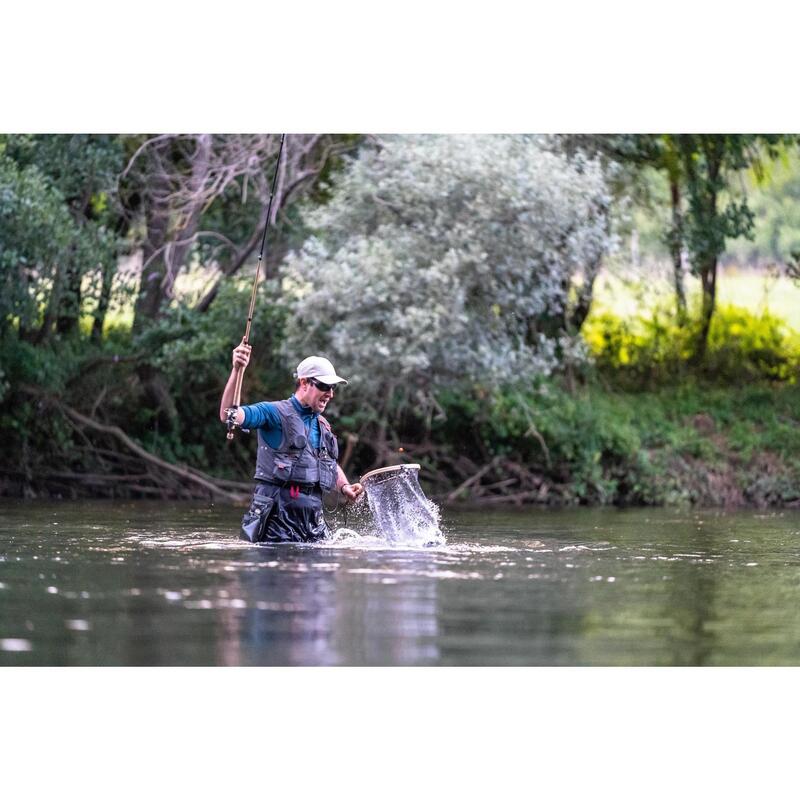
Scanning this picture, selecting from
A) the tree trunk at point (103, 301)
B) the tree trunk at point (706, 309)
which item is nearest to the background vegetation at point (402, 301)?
the tree trunk at point (103, 301)

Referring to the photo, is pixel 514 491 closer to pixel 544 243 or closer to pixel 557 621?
pixel 544 243

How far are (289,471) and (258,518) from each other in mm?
494

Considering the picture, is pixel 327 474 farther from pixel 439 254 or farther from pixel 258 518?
pixel 439 254

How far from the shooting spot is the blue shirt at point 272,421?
1001cm

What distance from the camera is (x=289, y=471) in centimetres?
1023

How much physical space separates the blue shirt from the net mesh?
52 centimetres

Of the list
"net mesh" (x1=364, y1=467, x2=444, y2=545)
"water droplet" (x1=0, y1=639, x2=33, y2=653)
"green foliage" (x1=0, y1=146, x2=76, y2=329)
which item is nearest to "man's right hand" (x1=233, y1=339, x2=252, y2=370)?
"net mesh" (x1=364, y1=467, x2=444, y2=545)

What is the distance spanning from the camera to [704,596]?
8562 millimetres

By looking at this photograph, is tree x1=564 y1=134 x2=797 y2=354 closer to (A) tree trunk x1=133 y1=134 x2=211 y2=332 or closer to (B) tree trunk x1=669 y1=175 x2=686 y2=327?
(B) tree trunk x1=669 y1=175 x2=686 y2=327

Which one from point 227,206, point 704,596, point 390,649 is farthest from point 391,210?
point 390,649

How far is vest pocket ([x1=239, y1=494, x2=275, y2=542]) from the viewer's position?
411 inches

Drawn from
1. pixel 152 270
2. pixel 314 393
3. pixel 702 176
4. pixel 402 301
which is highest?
pixel 702 176

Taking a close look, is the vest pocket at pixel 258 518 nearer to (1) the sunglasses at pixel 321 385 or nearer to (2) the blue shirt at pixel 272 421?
(2) the blue shirt at pixel 272 421

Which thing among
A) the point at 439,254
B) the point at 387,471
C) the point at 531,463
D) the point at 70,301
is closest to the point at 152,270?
the point at 70,301
